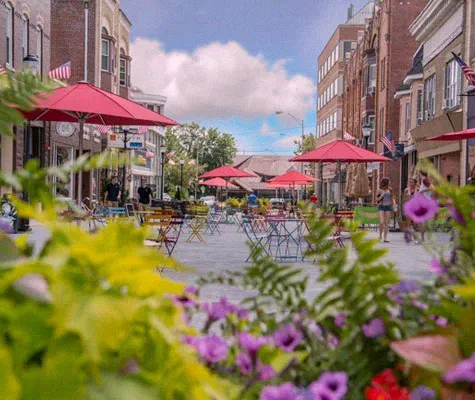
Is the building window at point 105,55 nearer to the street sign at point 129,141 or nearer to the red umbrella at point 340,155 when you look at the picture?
the street sign at point 129,141

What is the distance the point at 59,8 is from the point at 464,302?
38752 millimetres

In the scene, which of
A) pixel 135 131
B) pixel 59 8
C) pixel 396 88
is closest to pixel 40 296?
pixel 135 131

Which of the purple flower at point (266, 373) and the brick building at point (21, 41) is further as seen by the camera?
the brick building at point (21, 41)

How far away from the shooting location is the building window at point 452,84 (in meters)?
27.1

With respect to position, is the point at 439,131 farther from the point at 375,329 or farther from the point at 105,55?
the point at 375,329

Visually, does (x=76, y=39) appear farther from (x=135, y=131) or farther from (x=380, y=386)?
(x=380, y=386)

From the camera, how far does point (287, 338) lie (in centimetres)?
131

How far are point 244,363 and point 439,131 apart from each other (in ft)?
93.7

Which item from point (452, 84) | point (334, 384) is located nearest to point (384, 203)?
point (452, 84)

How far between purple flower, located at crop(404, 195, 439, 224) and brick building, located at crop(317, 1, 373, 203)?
56.4m

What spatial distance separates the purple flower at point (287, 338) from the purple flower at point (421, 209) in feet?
1.12

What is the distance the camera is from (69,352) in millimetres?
739

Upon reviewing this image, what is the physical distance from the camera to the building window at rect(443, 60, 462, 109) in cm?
2705

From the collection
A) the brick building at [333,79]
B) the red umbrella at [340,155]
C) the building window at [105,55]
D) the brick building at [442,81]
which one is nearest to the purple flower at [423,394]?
the red umbrella at [340,155]
